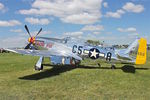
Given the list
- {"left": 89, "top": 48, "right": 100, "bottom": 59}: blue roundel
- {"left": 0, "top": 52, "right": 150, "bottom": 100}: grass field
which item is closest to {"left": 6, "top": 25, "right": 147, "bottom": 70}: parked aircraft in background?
{"left": 89, "top": 48, "right": 100, "bottom": 59}: blue roundel

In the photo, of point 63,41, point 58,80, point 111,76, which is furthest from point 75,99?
point 63,41

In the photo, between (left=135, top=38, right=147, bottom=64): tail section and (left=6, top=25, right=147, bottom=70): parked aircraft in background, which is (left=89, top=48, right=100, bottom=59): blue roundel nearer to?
(left=6, top=25, right=147, bottom=70): parked aircraft in background

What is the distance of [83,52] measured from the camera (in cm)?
1445

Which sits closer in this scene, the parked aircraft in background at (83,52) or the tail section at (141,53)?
the tail section at (141,53)

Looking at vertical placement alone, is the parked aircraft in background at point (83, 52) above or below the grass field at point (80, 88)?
above

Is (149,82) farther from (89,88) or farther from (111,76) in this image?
(89,88)

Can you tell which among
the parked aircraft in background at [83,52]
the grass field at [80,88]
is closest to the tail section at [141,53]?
the parked aircraft in background at [83,52]

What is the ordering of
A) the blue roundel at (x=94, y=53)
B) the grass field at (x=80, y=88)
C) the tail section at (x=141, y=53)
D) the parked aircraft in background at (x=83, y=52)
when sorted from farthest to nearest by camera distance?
the blue roundel at (x=94, y=53) → the parked aircraft in background at (x=83, y=52) → the tail section at (x=141, y=53) → the grass field at (x=80, y=88)

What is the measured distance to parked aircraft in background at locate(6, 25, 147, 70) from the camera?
12805 millimetres

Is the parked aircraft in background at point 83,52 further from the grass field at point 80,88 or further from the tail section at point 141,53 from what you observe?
the grass field at point 80,88

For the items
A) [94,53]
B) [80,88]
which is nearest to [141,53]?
[94,53]

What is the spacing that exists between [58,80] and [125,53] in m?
5.68

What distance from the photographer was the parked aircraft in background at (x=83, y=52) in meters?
12.8

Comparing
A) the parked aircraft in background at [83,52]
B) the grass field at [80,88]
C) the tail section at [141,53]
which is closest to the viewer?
the grass field at [80,88]
